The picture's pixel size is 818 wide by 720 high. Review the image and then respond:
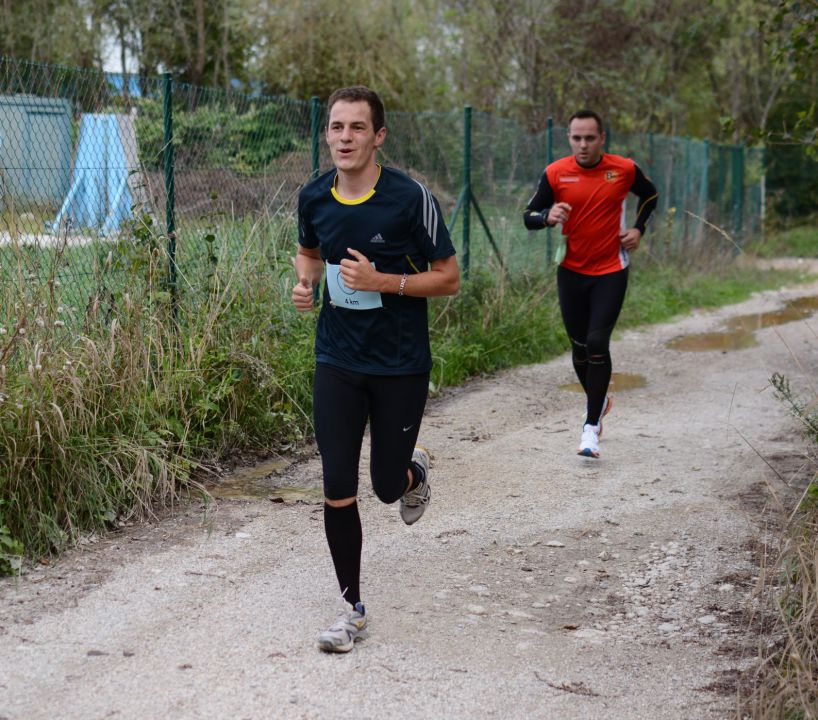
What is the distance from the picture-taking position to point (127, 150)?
6824 mm

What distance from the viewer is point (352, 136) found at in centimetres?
412

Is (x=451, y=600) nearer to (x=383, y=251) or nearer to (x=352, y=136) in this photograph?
(x=383, y=251)

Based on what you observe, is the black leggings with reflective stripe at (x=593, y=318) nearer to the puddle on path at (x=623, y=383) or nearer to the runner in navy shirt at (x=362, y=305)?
the puddle on path at (x=623, y=383)

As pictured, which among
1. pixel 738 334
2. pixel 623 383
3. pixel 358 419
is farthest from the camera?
pixel 738 334

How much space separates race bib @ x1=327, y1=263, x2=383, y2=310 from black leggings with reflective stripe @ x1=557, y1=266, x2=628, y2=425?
3.17m

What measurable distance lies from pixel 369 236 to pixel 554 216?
10.4ft

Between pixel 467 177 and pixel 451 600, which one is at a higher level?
pixel 467 177

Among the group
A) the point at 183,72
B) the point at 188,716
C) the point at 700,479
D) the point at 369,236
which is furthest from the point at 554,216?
the point at 183,72

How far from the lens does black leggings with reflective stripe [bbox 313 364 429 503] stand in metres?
4.17

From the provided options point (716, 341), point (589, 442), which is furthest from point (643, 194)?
point (716, 341)

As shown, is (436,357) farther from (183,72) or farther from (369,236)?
(183,72)

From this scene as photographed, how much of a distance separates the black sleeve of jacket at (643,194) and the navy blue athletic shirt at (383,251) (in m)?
3.51

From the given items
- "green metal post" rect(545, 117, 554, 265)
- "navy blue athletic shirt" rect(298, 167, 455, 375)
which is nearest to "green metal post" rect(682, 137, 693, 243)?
"green metal post" rect(545, 117, 554, 265)

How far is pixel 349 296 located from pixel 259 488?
8.10 feet
